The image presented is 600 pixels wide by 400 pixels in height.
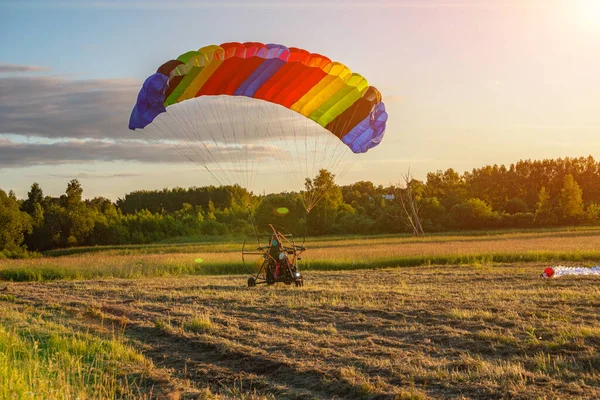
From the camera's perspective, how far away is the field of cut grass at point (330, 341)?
749cm

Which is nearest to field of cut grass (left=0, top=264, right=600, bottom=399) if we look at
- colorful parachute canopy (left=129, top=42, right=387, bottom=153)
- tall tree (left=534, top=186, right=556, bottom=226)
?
colorful parachute canopy (left=129, top=42, right=387, bottom=153)

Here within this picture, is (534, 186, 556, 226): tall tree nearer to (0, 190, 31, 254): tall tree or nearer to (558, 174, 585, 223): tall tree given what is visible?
(558, 174, 585, 223): tall tree

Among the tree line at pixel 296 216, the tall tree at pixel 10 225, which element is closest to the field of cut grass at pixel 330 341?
the tree line at pixel 296 216

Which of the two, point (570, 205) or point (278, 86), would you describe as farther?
point (570, 205)

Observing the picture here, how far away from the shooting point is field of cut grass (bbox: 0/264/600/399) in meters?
7.49

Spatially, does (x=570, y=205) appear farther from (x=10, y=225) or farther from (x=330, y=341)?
(x=330, y=341)

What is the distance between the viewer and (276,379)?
8055 millimetres

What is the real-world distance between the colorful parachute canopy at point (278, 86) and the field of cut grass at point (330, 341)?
4.42m

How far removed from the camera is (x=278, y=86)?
1568 centimetres

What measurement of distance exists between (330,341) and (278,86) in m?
7.83

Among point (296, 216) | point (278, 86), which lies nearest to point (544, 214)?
point (296, 216)

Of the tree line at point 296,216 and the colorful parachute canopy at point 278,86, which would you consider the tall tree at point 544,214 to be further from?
the colorful parachute canopy at point 278,86

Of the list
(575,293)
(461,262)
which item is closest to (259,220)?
(461,262)

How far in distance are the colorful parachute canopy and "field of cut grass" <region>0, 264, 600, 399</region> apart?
4.42 m
